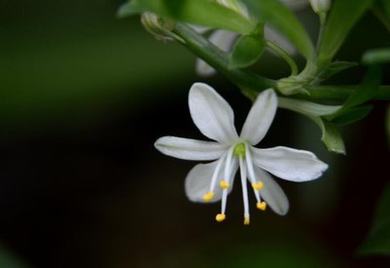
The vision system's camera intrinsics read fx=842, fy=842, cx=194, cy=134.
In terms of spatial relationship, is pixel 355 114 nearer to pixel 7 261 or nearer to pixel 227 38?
pixel 227 38

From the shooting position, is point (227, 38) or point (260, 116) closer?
point (260, 116)

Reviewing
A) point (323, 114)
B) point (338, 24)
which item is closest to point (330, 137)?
point (323, 114)

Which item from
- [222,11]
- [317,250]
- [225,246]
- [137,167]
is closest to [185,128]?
[137,167]

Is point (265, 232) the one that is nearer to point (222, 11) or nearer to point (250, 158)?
point (250, 158)

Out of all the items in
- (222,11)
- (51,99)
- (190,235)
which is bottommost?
(190,235)

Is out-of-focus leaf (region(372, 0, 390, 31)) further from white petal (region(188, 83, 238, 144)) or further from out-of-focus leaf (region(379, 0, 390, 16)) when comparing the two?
white petal (region(188, 83, 238, 144))

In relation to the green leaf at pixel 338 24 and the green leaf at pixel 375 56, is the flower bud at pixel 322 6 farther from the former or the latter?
the green leaf at pixel 375 56

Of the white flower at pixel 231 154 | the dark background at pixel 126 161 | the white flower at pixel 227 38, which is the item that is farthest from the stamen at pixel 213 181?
the dark background at pixel 126 161
